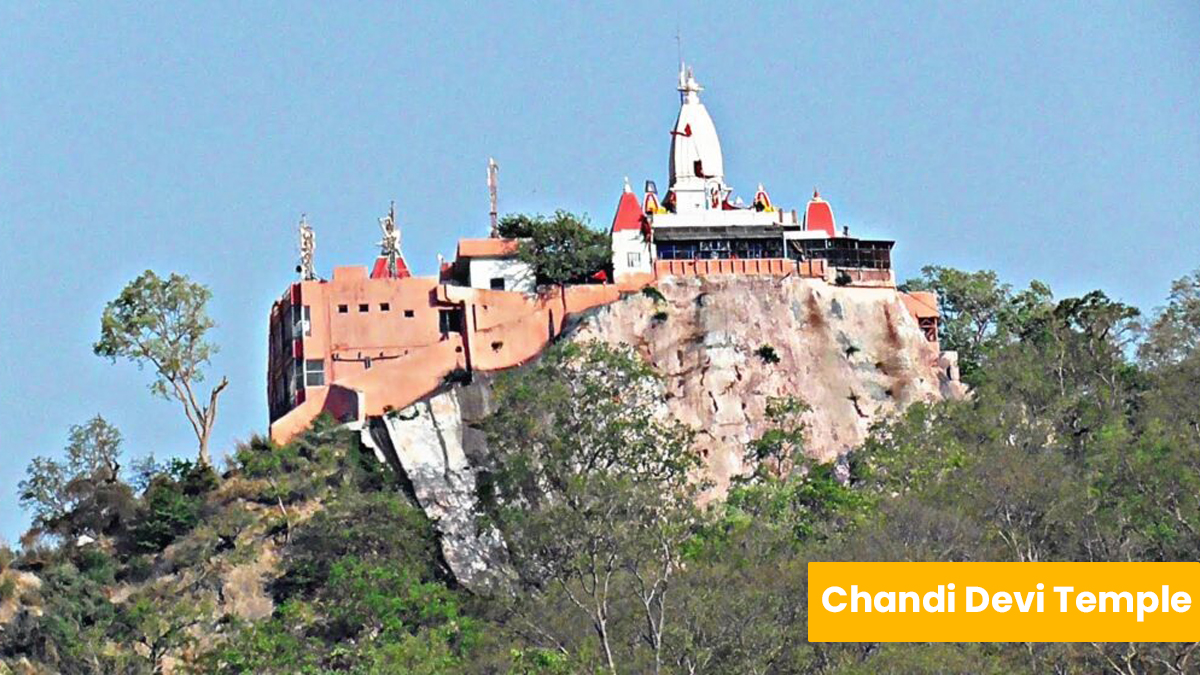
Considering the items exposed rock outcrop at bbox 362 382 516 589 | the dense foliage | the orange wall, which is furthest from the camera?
the orange wall

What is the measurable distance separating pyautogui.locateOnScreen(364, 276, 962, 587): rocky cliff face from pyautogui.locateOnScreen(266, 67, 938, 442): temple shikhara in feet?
2.49

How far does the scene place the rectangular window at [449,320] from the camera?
70250 mm

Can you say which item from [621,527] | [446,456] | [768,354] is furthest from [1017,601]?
[768,354]

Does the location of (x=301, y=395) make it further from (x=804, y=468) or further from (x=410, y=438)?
(x=804, y=468)

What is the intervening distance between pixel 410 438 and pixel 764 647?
1809cm

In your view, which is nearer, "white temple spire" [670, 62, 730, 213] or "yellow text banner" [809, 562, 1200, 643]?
"yellow text banner" [809, 562, 1200, 643]

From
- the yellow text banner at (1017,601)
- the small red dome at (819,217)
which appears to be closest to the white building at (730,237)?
the small red dome at (819,217)

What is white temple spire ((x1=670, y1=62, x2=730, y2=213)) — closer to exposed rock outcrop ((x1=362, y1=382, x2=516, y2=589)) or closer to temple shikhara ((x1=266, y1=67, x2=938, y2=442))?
temple shikhara ((x1=266, y1=67, x2=938, y2=442))

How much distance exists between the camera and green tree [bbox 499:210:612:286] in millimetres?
71562

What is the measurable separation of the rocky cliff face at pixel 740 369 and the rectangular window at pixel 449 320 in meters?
2.45

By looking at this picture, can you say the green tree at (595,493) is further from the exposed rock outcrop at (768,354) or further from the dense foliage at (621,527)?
the exposed rock outcrop at (768,354)

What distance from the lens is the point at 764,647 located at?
50312mm

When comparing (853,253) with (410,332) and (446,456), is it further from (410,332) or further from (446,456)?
(446,456)

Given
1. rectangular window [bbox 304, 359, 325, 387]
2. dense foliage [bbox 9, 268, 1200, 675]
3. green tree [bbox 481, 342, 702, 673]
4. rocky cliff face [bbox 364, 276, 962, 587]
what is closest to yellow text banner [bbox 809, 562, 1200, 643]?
dense foliage [bbox 9, 268, 1200, 675]
